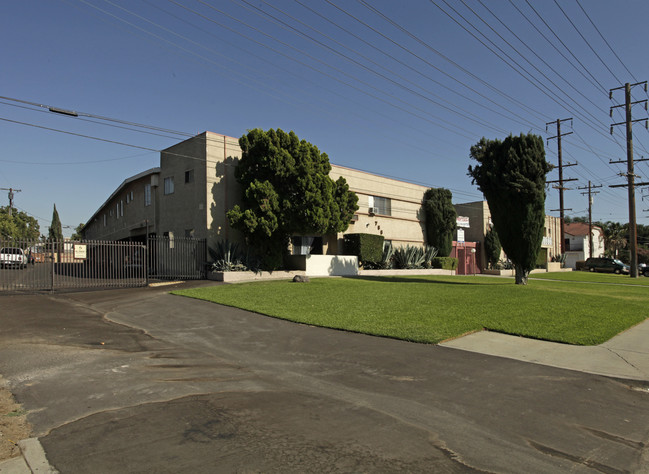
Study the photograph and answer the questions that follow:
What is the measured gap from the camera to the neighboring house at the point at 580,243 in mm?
67062

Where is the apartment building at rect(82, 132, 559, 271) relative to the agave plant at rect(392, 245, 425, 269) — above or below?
above

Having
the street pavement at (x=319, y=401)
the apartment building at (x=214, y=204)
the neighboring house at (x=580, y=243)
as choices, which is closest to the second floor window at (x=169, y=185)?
the apartment building at (x=214, y=204)

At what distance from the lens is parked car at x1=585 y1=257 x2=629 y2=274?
4509 centimetres

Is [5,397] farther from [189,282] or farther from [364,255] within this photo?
[364,255]

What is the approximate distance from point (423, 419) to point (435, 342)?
396 centimetres

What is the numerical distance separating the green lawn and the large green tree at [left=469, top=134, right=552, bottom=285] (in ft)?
19.0

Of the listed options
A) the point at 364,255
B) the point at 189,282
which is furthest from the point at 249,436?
the point at 364,255

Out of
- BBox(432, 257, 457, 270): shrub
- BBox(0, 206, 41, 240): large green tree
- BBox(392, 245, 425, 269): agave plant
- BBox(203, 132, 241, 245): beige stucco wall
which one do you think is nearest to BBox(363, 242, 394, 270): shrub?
BBox(392, 245, 425, 269): agave plant

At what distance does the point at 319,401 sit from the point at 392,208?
90.1ft

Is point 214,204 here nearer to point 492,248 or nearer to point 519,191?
point 519,191

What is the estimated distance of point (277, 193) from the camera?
21234mm

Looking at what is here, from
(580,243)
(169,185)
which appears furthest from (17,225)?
(580,243)

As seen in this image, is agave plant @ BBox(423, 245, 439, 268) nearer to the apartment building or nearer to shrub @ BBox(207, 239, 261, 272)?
the apartment building

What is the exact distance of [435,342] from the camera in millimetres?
8508
